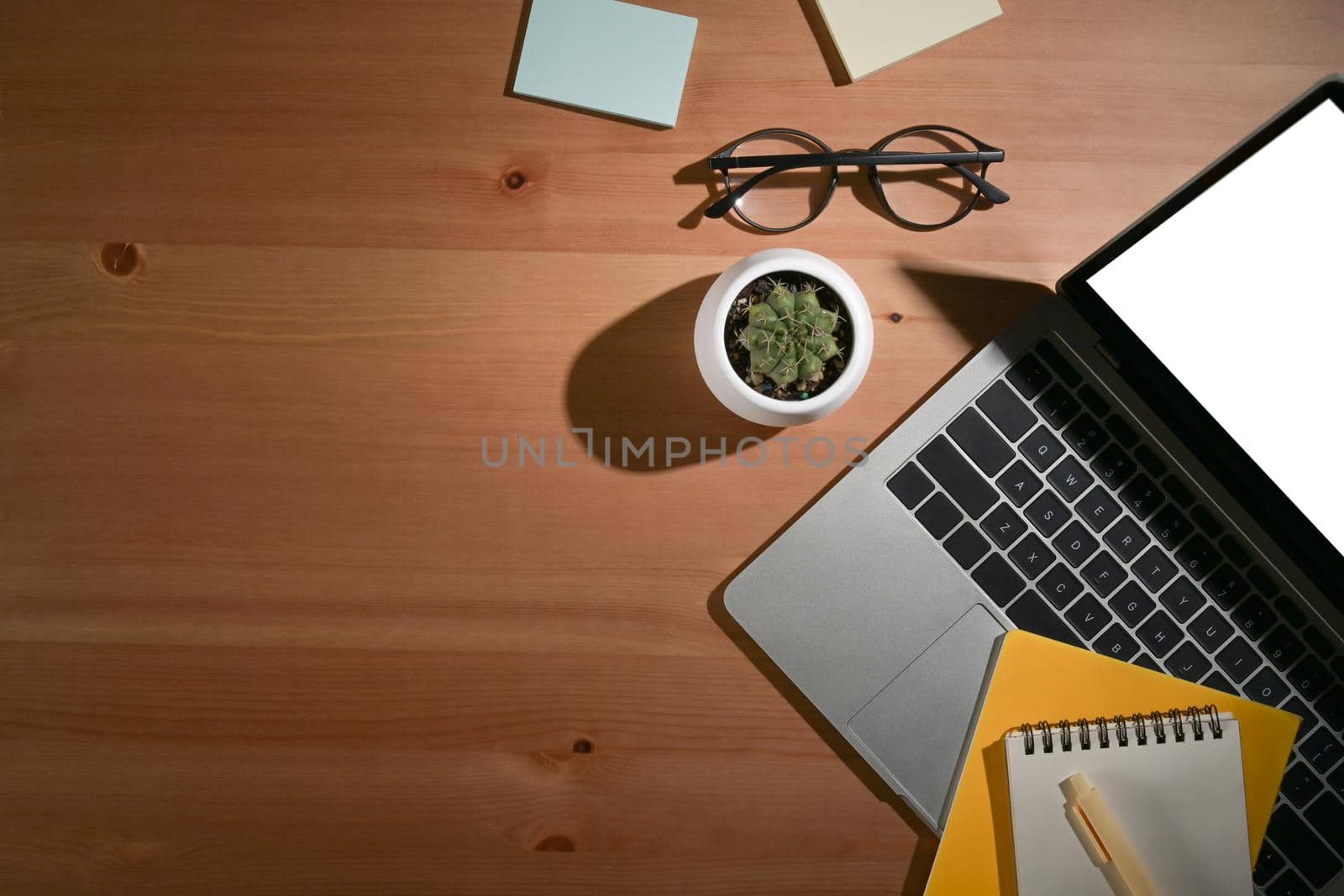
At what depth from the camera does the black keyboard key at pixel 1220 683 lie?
720 mm

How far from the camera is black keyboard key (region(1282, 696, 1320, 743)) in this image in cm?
72

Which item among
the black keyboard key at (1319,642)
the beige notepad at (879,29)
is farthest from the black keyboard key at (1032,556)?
the beige notepad at (879,29)

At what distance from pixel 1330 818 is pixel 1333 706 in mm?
91

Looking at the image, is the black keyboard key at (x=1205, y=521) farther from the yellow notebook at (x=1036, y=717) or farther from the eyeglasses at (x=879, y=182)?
the eyeglasses at (x=879, y=182)

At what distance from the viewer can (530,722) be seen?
2.44 ft

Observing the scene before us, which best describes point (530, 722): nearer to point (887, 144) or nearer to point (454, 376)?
point (454, 376)

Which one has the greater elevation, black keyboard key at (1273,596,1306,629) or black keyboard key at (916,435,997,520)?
black keyboard key at (916,435,997,520)

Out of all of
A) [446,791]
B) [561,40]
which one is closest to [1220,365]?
[561,40]

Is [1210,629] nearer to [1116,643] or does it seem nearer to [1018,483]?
[1116,643]

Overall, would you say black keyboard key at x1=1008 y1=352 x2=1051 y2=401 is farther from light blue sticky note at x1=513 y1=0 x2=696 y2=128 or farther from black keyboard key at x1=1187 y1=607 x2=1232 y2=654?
light blue sticky note at x1=513 y1=0 x2=696 y2=128

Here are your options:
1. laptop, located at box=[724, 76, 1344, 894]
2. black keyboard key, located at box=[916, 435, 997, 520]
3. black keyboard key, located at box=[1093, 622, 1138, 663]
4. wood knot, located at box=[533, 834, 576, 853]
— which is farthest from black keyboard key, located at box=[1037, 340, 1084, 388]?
wood knot, located at box=[533, 834, 576, 853]

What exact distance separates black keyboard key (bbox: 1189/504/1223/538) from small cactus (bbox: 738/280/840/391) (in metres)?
0.35

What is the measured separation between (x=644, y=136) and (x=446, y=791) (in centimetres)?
60

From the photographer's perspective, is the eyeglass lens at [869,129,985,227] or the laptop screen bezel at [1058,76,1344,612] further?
the eyeglass lens at [869,129,985,227]
